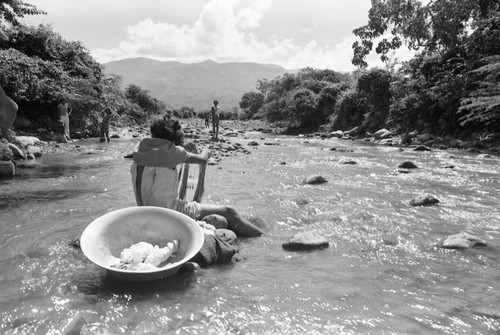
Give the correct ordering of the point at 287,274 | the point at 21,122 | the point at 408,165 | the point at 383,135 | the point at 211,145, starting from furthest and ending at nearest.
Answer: the point at 383,135, the point at 21,122, the point at 211,145, the point at 408,165, the point at 287,274

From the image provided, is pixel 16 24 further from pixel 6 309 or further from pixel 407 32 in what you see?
pixel 6 309

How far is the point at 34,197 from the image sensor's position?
738 centimetres

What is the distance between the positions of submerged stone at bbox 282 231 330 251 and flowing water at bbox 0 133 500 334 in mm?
107

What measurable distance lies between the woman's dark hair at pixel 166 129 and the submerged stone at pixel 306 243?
6.04 ft

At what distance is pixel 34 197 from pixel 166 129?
4309 mm

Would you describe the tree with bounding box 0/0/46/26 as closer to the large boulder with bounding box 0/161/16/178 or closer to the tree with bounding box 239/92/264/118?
the large boulder with bounding box 0/161/16/178

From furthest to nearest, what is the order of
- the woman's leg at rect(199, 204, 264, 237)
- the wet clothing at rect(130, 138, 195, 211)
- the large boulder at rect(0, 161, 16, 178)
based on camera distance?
the large boulder at rect(0, 161, 16, 178) → the woman's leg at rect(199, 204, 264, 237) → the wet clothing at rect(130, 138, 195, 211)

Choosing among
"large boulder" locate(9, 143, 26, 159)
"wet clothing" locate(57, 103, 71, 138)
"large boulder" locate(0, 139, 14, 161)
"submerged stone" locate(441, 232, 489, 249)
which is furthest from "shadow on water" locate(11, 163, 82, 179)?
"submerged stone" locate(441, 232, 489, 249)

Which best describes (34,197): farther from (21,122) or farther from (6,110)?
(21,122)

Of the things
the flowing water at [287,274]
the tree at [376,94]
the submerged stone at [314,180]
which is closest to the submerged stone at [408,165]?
the flowing water at [287,274]

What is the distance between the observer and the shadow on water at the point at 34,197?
6852 mm

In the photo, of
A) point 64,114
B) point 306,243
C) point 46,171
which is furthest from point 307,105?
point 306,243

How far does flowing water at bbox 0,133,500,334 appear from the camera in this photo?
10.2ft

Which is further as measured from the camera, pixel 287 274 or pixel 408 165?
pixel 408 165
